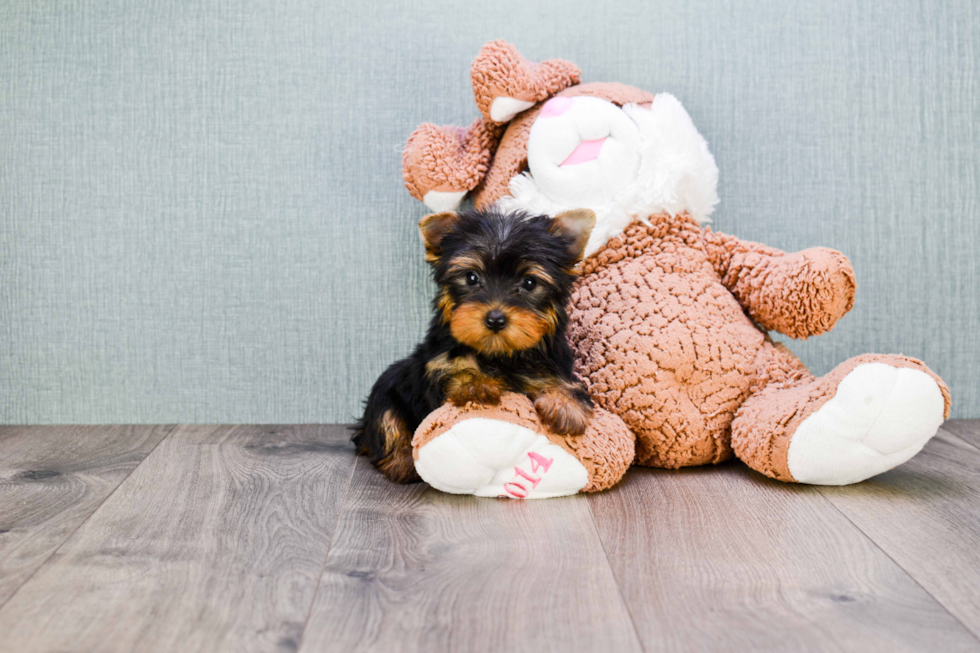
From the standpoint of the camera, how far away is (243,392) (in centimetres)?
238

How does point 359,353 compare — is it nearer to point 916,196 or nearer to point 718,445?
point 718,445

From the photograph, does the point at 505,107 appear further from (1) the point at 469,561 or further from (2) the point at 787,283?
(1) the point at 469,561

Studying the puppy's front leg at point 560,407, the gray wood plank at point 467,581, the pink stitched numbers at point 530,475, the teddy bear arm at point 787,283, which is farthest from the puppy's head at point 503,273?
the teddy bear arm at point 787,283

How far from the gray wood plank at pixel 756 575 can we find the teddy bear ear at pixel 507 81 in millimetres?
980

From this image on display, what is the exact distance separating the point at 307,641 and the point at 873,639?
2.60ft

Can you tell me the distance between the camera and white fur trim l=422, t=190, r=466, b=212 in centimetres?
208

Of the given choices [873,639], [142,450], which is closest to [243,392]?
→ [142,450]

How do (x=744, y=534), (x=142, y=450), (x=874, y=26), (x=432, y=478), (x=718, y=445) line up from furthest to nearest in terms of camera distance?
(x=874, y=26), (x=142, y=450), (x=718, y=445), (x=432, y=478), (x=744, y=534)

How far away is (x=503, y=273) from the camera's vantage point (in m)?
1.61

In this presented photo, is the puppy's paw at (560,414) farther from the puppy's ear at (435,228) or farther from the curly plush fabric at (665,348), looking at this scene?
the puppy's ear at (435,228)

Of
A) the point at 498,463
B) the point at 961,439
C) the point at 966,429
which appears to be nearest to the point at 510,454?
the point at 498,463

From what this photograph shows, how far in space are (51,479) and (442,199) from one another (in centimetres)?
116

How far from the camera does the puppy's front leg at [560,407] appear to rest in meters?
1.65

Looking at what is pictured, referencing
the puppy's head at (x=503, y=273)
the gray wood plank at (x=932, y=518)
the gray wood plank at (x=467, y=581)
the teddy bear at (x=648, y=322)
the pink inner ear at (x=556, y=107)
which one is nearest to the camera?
the gray wood plank at (x=467, y=581)
